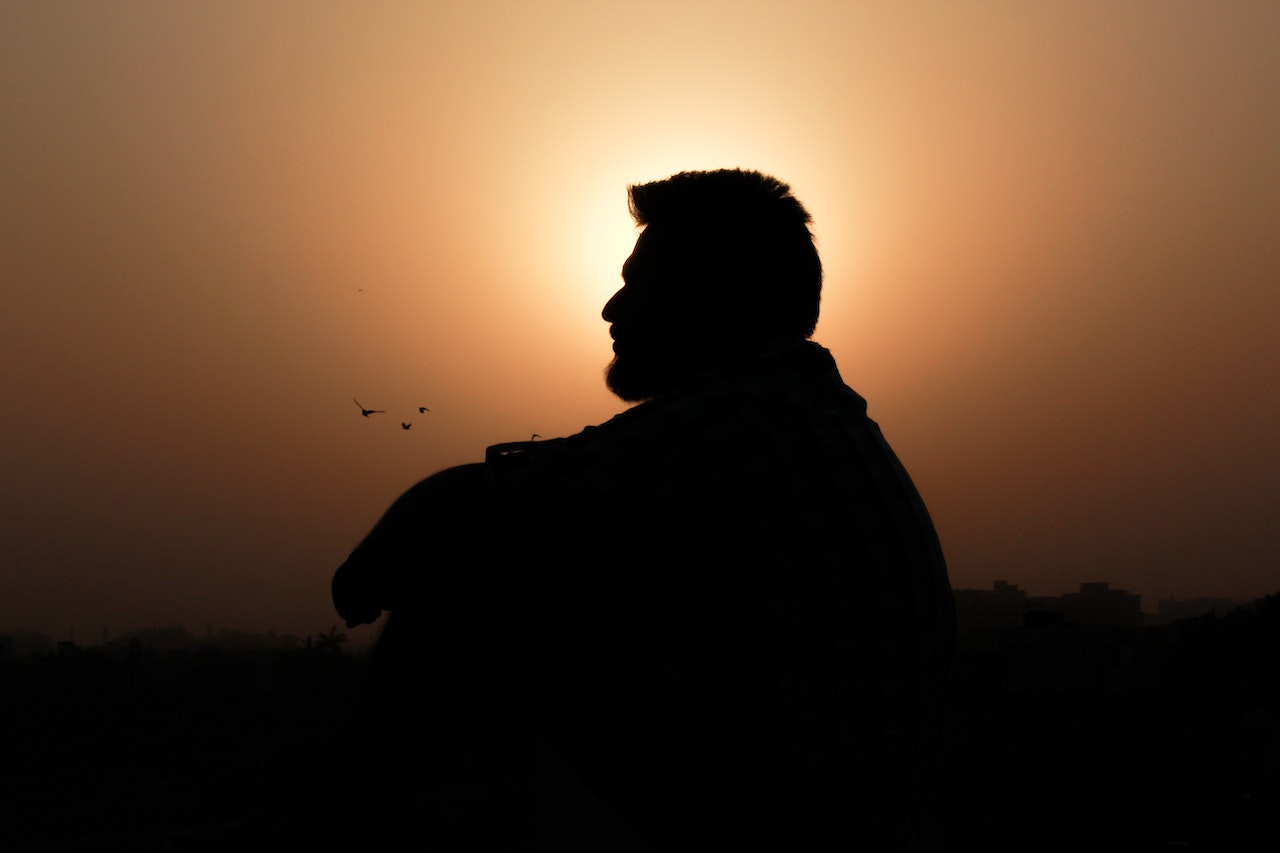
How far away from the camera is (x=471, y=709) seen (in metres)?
1.26

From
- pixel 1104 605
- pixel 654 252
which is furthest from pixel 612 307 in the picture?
pixel 1104 605

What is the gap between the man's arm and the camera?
1.23m

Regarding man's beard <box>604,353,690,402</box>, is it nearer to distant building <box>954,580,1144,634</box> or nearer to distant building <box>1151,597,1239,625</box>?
distant building <box>954,580,1144,634</box>

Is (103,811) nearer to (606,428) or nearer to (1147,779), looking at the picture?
(1147,779)

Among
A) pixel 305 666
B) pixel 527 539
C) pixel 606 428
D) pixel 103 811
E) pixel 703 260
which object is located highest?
pixel 703 260

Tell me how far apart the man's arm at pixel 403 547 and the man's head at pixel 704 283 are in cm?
61

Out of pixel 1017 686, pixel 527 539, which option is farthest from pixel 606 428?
pixel 1017 686

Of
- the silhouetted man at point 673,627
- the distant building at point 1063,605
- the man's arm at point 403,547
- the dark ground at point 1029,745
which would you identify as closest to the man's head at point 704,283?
the silhouetted man at point 673,627

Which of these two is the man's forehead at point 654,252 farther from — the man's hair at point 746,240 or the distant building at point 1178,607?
the distant building at point 1178,607

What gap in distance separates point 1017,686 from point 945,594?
87.8 m

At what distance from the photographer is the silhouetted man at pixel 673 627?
4.09ft

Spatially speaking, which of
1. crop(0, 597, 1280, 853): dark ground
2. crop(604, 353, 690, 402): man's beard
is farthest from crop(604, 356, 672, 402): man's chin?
crop(0, 597, 1280, 853): dark ground

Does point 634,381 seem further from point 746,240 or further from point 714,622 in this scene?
point 714,622

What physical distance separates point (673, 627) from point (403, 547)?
34 cm
